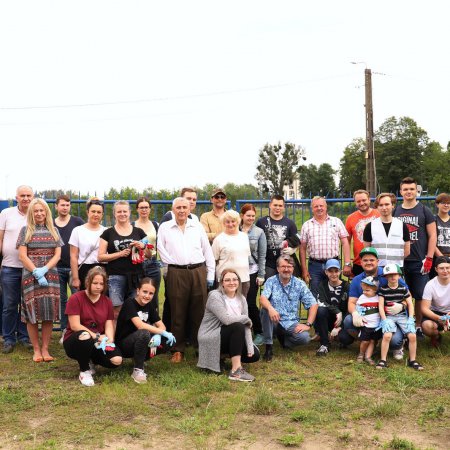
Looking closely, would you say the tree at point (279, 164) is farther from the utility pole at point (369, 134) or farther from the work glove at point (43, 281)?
the work glove at point (43, 281)

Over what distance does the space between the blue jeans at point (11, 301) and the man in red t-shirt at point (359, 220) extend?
12.6 feet

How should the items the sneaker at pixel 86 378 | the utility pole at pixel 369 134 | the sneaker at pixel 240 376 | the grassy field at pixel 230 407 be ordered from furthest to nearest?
the utility pole at pixel 369 134 → the sneaker at pixel 240 376 → the sneaker at pixel 86 378 → the grassy field at pixel 230 407

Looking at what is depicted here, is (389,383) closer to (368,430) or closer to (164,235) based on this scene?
(368,430)

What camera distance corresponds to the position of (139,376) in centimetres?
565

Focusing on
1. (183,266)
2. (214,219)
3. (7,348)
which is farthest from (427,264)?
(7,348)

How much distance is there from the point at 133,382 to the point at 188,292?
1.16 metres

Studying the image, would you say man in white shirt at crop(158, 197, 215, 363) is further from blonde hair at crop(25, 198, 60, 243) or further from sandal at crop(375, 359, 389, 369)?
sandal at crop(375, 359, 389, 369)

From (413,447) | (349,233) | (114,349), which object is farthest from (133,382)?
(349,233)

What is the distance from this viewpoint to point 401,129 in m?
62.5

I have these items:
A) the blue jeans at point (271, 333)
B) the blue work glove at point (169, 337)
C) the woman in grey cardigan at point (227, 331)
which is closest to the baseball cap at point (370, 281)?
the blue jeans at point (271, 333)

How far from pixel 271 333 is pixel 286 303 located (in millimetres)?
368

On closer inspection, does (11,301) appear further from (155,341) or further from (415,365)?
(415,365)

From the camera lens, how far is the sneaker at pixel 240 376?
5.71 meters

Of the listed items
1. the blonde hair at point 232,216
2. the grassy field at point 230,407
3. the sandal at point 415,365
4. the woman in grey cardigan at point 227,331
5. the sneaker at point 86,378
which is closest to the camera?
the grassy field at point 230,407
